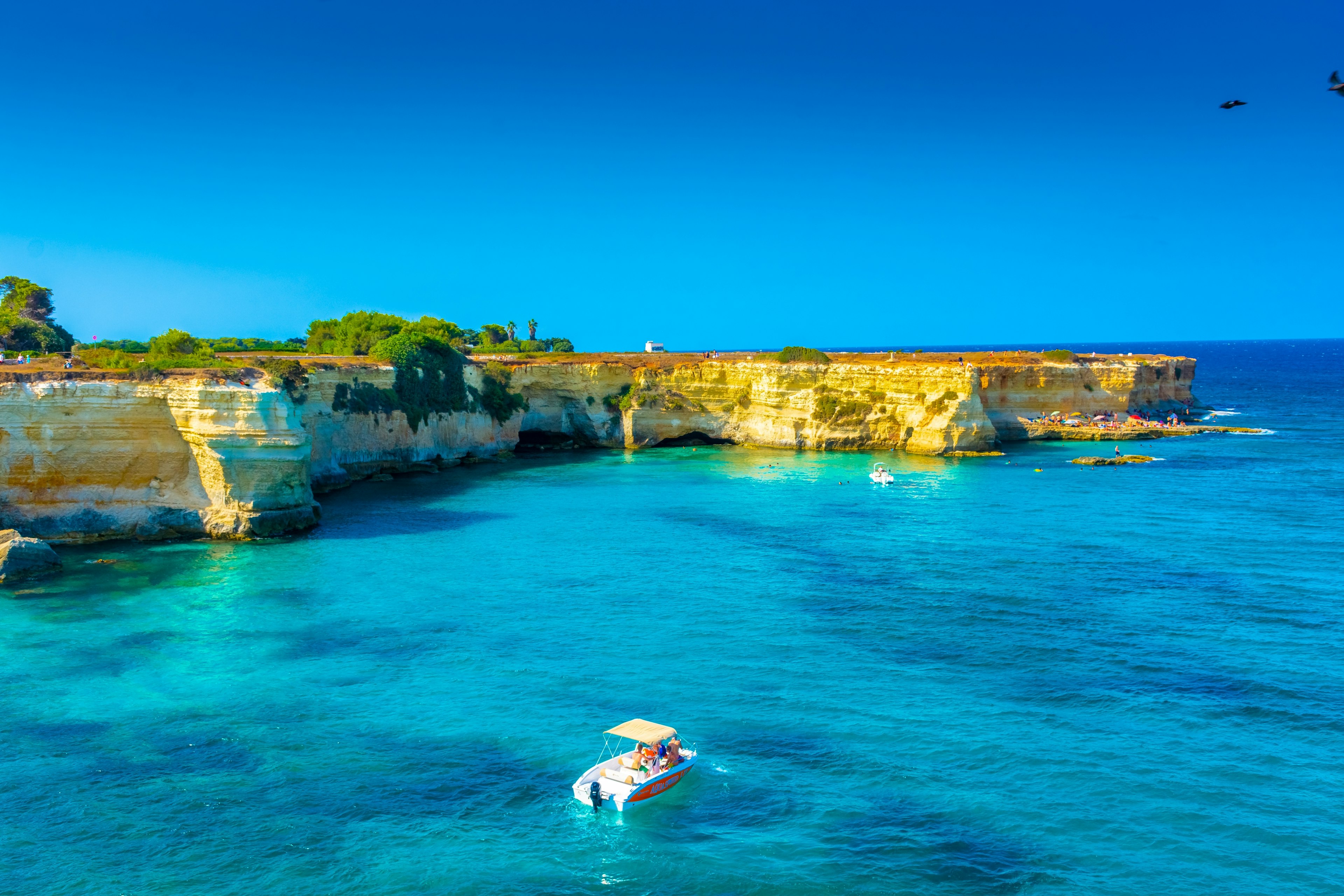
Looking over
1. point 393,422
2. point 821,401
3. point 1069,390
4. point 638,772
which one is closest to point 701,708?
point 638,772

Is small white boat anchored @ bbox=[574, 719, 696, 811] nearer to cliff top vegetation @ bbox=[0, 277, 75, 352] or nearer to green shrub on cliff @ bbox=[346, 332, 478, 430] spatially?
green shrub on cliff @ bbox=[346, 332, 478, 430]

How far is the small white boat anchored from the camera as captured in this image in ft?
66.5

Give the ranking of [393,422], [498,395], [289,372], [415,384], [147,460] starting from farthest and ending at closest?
[498,395] < [415,384] < [393,422] < [289,372] < [147,460]

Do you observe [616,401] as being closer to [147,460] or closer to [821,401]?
[821,401]

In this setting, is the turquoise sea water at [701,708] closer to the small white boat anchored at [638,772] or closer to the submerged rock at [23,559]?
the small white boat anchored at [638,772]

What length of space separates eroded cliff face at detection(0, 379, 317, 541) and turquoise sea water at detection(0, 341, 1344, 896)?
1.98 meters

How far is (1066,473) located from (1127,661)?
36.7m

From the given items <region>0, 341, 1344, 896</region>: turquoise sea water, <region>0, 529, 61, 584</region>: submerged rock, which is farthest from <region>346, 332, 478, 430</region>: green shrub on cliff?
<region>0, 529, 61, 584</region>: submerged rock

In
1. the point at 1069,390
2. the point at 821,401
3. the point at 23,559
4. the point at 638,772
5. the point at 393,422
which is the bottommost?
the point at 638,772

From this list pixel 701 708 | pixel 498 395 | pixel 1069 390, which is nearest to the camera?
A: pixel 701 708

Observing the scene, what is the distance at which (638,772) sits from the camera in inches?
808

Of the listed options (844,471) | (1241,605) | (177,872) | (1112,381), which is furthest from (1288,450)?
(177,872)

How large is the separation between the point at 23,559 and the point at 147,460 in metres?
8.42

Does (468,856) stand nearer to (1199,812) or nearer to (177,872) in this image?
(177,872)
